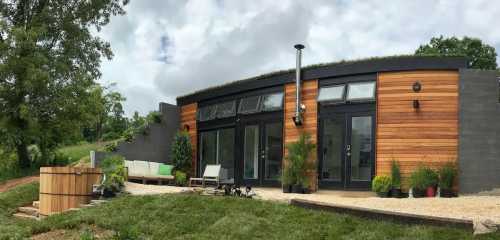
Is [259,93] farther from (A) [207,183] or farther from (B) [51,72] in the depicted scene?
(B) [51,72]

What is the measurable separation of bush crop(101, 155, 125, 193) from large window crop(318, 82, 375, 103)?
4952mm

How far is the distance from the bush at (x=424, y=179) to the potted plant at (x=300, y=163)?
2609 millimetres

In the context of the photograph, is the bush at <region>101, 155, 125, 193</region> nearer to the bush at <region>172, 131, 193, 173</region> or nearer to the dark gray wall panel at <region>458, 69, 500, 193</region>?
the bush at <region>172, 131, 193, 173</region>

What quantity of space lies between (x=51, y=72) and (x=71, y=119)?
1.63 metres

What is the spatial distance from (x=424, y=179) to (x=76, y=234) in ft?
22.7

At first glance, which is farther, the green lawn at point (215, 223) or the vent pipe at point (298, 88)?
the vent pipe at point (298, 88)

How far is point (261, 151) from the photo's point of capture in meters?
15.1

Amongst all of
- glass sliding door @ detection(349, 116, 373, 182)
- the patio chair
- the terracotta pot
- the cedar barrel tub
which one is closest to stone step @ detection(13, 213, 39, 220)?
the cedar barrel tub

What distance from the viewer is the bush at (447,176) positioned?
1151 cm

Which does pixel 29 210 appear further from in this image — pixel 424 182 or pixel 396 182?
pixel 424 182

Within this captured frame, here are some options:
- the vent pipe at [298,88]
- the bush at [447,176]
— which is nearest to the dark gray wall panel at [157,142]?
the vent pipe at [298,88]

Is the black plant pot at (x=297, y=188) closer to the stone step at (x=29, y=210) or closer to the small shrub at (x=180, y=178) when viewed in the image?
the small shrub at (x=180, y=178)

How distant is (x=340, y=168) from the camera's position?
1305 cm

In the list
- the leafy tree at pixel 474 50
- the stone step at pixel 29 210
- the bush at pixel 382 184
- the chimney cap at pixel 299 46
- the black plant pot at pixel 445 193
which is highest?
the leafy tree at pixel 474 50
